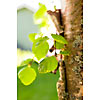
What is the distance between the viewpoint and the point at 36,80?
29.3 inches

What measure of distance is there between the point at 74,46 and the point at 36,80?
35cm

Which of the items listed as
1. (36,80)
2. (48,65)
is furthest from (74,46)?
(36,80)

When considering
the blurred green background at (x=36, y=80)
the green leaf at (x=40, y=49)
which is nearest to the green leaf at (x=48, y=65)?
the green leaf at (x=40, y=49)

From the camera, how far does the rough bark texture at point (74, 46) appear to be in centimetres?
44

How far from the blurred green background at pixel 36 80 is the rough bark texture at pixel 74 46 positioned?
0.95ft

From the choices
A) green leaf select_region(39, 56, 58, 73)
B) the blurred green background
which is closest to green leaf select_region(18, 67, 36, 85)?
green leaf select_region(39, 56, 58, 73)

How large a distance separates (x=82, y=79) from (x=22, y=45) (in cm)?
37

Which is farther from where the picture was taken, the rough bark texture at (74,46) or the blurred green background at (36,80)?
the blurred green background at (36,80)

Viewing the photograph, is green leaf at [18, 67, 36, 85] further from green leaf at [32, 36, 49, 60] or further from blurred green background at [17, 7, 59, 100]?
blurred green background at [17, 7, 59, 100]

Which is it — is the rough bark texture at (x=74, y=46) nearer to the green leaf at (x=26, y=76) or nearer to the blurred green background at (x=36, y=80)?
the green leaf at (x=26, y=76)

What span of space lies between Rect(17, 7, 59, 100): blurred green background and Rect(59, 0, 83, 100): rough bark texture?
11.4 inches

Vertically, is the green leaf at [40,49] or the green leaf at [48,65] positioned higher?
the green leaf at [40,49]
